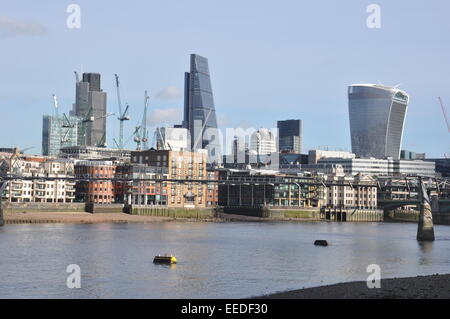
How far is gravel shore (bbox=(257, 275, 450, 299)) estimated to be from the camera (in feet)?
116

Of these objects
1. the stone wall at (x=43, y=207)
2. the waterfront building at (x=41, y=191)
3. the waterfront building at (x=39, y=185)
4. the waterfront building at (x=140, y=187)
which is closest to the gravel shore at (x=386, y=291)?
the stone wall at (x=43, y=207)

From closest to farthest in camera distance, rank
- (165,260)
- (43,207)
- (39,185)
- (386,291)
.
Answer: (386,291), (165,260), (43,207), (39,185)

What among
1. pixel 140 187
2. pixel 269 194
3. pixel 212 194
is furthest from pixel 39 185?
pixel 269 194

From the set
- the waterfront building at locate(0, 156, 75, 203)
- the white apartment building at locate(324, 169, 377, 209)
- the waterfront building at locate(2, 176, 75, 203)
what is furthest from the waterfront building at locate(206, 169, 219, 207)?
the waterfront building at locate(2, 176, 75, 203)

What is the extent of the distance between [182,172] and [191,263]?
107m

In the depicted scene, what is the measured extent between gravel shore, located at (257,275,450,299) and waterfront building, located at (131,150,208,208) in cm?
11688

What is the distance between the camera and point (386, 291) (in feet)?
122

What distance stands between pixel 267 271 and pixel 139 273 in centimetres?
841

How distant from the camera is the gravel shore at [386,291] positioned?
3550 cm

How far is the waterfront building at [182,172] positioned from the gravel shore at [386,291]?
116880 mm

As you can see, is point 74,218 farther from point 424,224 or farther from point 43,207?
point 424,224

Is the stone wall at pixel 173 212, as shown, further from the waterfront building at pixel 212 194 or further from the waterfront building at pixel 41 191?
the waterfront building at pixel 41 191
